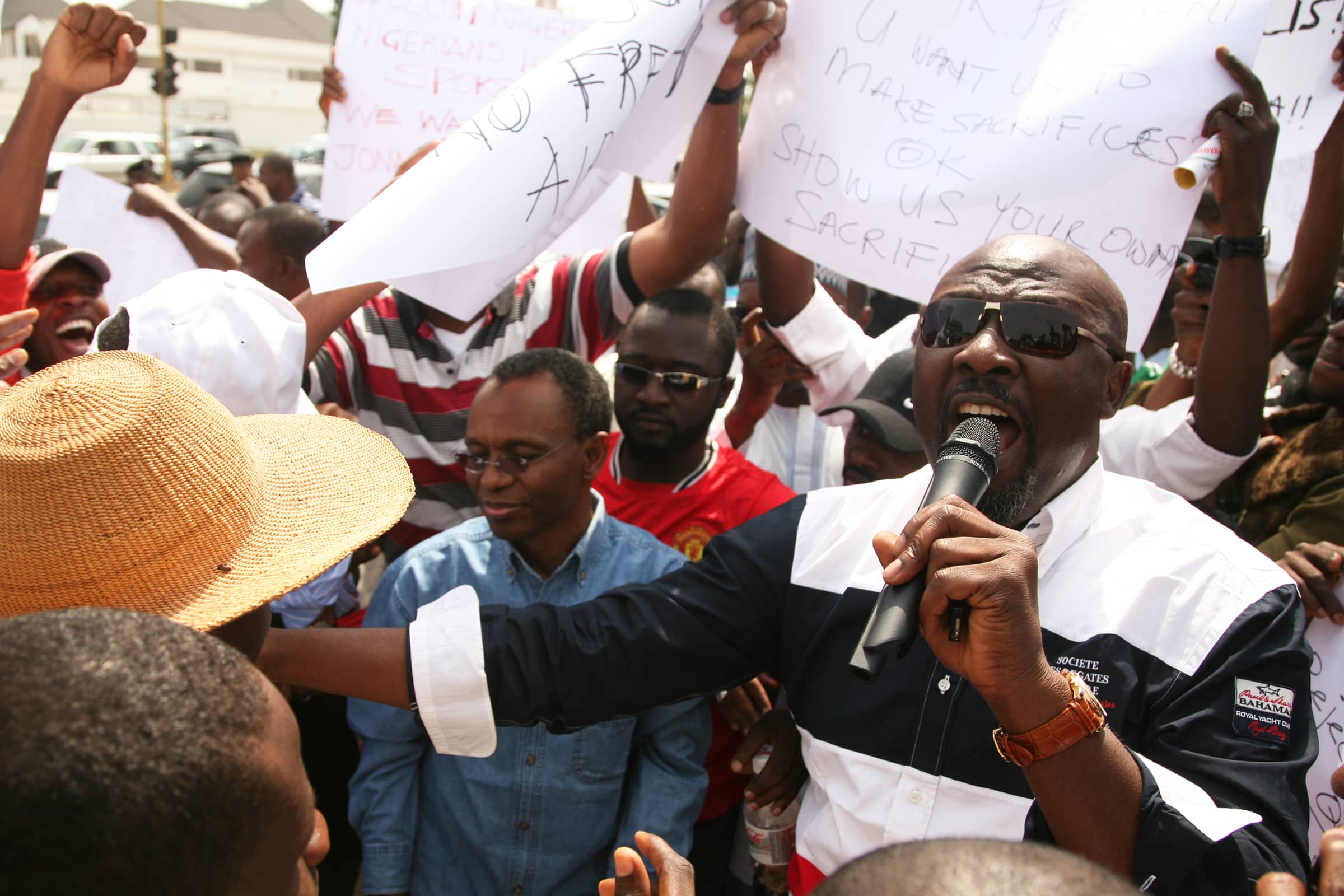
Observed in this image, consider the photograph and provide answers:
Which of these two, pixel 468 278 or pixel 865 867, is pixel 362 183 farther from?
pixel 865 867

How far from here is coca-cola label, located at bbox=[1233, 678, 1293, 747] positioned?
162 cm

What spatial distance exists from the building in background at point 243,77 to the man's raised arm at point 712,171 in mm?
41134

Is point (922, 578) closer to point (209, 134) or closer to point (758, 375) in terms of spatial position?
point (758, 375)

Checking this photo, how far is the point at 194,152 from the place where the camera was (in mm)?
23438

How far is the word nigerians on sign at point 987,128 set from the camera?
2631 mm

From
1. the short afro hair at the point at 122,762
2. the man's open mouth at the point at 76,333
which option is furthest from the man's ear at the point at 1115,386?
the man's open mouth at the point at 76,333

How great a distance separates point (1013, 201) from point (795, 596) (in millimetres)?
1347

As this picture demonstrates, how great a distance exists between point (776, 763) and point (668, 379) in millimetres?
1402

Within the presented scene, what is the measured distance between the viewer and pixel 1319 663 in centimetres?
254

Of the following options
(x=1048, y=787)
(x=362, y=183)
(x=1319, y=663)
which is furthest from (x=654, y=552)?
(x=362, y=183)

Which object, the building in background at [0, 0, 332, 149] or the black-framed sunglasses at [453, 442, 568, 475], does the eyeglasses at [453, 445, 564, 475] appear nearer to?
the black-framed sunglasses at [453, 442, 568, 475]

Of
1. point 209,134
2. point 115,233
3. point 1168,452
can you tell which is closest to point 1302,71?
point 1168,452

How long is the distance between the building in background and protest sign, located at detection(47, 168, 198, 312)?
38901 millimetres

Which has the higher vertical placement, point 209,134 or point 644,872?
point 644,872
